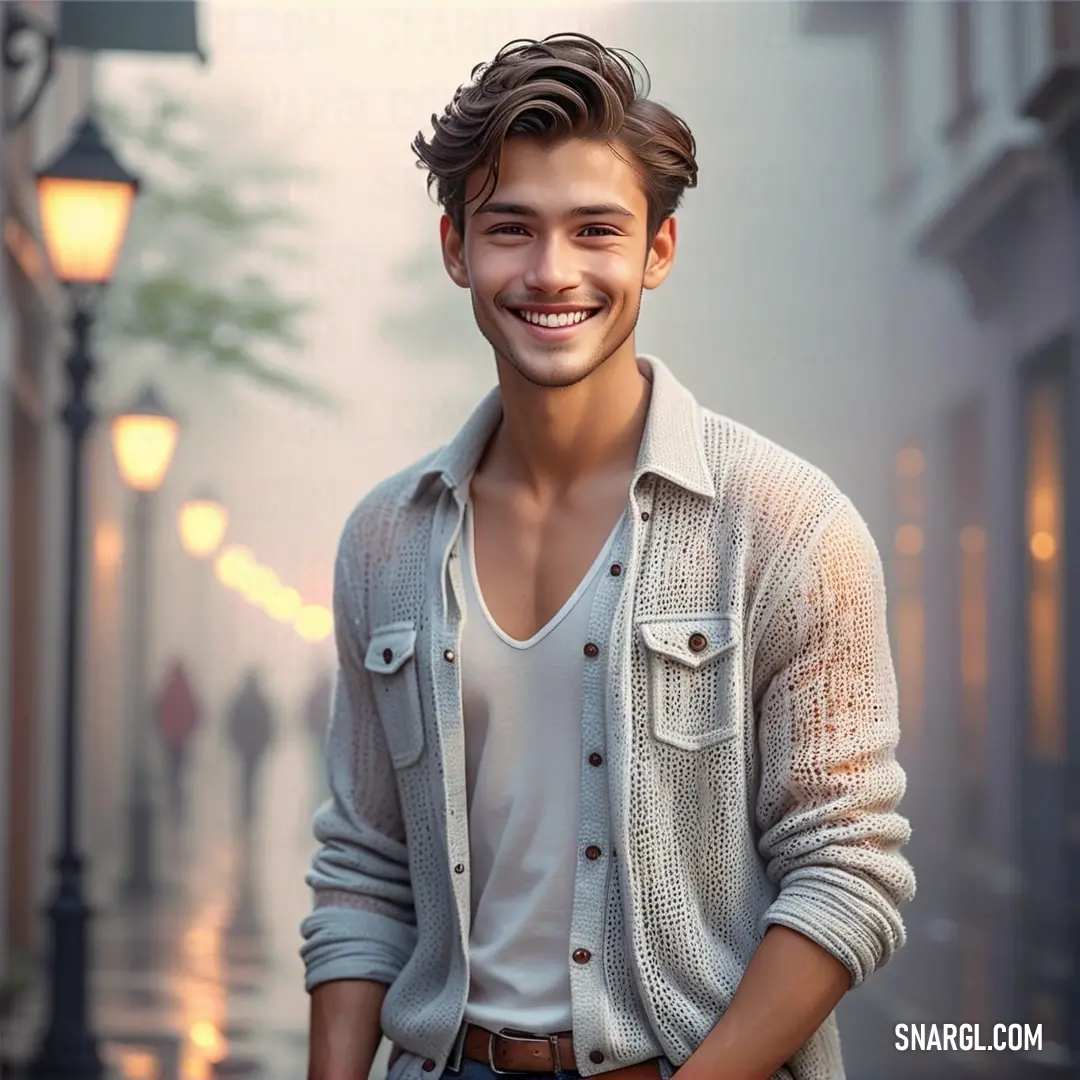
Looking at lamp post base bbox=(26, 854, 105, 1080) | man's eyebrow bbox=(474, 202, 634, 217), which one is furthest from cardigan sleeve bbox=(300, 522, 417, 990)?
lamp post base bbox=(26, 854, 105, 1080)

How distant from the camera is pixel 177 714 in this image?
10516 millimetres

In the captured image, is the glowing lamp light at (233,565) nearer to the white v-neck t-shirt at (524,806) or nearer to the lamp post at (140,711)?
the lamp post at (140,711)

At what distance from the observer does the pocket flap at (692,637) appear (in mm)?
1937

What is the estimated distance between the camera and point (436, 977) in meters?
2.05

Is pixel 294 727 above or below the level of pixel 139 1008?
above

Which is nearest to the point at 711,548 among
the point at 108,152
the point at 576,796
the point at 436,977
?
the point at 576,796

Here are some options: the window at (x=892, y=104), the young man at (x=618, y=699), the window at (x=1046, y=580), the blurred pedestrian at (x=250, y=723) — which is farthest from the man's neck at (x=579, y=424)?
the window at (x=892, y=104)

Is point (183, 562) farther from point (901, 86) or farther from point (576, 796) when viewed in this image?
point (576, 796)

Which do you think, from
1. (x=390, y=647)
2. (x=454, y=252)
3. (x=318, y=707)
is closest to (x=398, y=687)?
(x=390, y=647)

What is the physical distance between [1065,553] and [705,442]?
819 cm

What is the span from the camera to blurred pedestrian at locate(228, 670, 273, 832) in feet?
33.9

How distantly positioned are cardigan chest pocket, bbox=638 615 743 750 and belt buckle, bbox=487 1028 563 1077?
290 mm

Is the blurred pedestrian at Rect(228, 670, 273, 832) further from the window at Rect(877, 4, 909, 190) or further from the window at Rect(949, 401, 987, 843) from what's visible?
the window at Rect(877, 4, 909, 190)

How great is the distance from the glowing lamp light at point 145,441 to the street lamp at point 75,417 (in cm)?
A: 133
